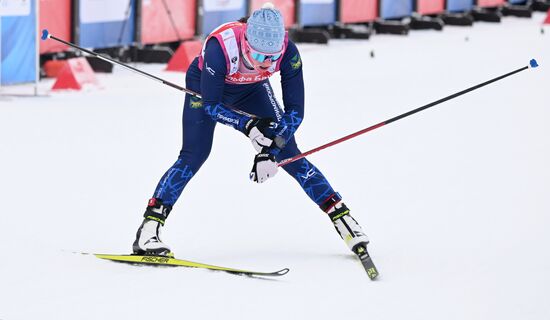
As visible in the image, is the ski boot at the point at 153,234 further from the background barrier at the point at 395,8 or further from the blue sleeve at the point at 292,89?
the background barrier at the point at 395,8

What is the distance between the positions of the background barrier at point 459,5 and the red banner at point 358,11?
3.49 metres

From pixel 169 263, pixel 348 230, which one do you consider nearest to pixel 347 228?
pixel 348 230

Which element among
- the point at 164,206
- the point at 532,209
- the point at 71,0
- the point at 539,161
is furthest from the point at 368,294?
the point at 71,0

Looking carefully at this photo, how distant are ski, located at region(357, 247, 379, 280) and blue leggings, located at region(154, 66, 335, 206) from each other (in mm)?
331

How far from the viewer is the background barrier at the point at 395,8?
20422 mm

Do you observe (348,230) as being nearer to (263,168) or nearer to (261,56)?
(263,168)

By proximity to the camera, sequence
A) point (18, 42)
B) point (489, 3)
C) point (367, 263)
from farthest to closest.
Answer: point (489, 3), point (18, 42), point (367, 263)

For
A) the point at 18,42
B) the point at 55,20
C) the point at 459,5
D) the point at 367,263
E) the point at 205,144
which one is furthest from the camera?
the point at 459,5

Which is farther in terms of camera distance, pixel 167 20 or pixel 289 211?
pixel 167 20

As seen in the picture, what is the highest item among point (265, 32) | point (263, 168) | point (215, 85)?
point (265, 32)

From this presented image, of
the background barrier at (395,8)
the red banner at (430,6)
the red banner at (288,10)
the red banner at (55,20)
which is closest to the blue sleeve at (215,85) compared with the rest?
the red banner at (55,20)

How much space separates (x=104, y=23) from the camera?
13.5 m

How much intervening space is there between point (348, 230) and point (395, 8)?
614 inches

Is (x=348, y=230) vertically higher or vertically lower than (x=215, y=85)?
lower
